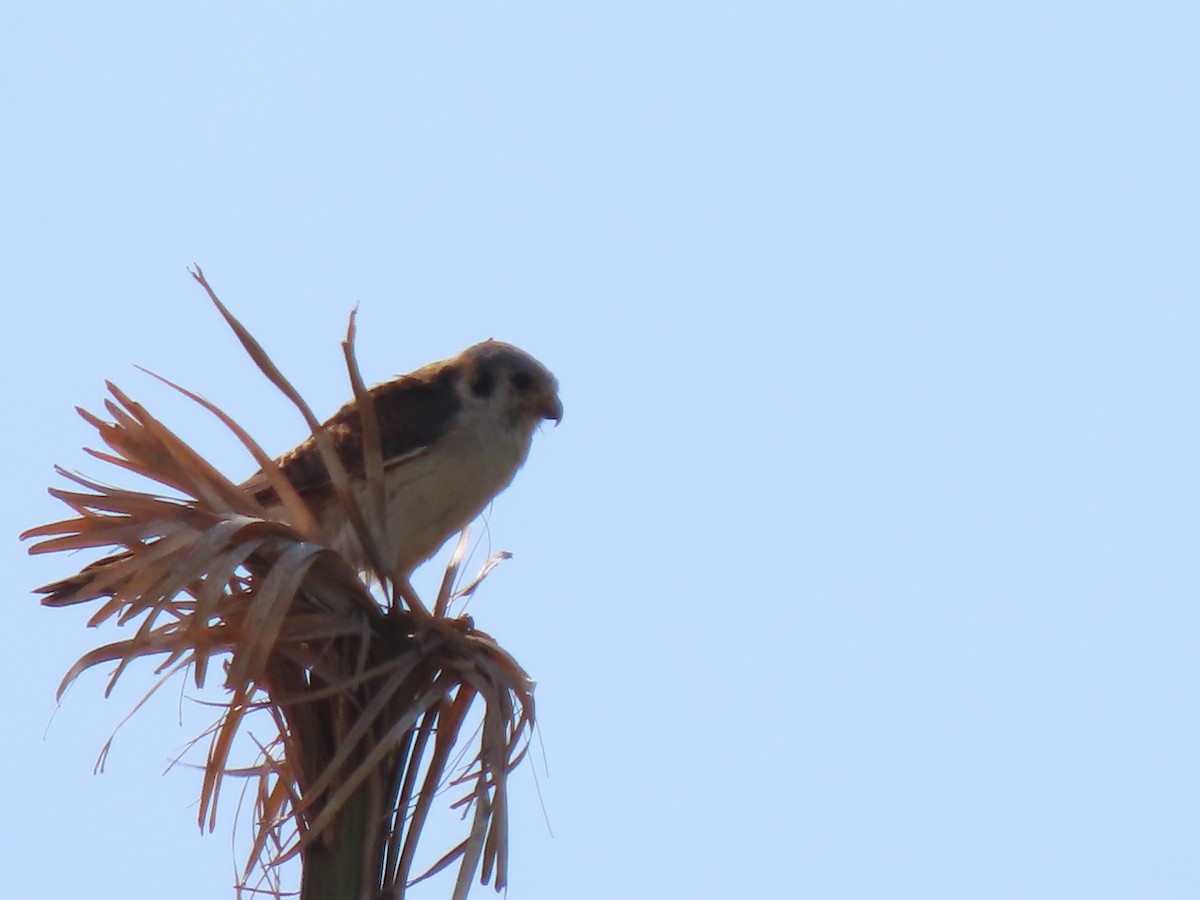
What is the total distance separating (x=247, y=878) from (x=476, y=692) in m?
0.66

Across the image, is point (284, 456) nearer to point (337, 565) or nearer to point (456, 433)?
point (456, 433)

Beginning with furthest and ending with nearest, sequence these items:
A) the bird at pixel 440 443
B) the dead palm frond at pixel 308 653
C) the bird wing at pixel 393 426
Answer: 1. the bird at pixel 440 443
2. the bird wing at pixel 393 426
3. the dead palm frond at pixel 308 653

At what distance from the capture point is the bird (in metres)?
6.12

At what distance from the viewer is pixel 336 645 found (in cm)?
365

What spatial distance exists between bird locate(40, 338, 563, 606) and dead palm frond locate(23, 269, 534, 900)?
195 centimetres

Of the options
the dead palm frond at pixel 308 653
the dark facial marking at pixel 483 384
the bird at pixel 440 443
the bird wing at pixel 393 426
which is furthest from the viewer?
the dark facial marking at pixel 483 384

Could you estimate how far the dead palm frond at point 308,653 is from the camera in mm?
3471

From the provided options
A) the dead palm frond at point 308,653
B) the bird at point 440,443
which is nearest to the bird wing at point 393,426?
the bird at point 440,443

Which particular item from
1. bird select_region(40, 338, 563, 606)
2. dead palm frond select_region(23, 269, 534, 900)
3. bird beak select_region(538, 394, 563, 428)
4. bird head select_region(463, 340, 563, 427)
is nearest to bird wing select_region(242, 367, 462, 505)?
bird select_region(40, 338, 563, 606)

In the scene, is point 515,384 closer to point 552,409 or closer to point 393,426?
point 552,409

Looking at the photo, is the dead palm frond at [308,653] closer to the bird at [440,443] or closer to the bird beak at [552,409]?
the bird at [440,443]

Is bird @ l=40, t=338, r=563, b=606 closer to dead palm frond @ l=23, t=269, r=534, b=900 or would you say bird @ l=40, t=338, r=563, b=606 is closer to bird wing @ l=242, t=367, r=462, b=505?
bird wing @ l=242, t=367, r=462, b=505

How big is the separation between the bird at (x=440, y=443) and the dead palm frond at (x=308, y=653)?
6.40 ft

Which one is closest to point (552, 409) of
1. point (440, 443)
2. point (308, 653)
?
point (440, 443)
